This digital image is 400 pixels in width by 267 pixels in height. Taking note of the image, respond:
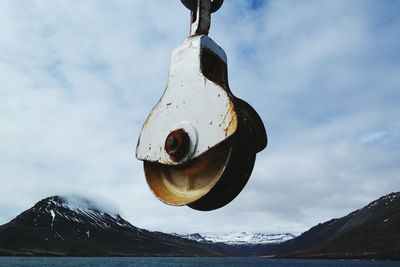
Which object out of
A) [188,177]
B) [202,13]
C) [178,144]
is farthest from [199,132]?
[202,13]

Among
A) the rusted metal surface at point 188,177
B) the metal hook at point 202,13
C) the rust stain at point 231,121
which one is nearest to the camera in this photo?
the rust stain at point 231,121

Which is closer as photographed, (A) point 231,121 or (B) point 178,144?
(A) point 231,121

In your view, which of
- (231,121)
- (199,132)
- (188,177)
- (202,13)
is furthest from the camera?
(202,13)

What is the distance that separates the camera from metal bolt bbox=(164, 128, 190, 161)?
2234 millimetres

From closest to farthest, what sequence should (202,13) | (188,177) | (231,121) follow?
1. (231,121)
2. (188,177)
3. (202,13)

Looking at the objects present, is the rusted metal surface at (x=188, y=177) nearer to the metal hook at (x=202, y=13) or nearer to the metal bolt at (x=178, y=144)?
the metal bolt at (x=178, y=144)

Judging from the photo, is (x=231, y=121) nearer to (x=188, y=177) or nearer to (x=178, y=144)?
(x=178, y=144)

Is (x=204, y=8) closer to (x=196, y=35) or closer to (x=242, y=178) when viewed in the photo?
(x=196, y=35)

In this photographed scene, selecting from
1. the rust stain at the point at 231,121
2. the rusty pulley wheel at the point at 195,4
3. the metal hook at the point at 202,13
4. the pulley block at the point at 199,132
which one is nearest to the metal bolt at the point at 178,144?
the pulley block at the point at 199,132

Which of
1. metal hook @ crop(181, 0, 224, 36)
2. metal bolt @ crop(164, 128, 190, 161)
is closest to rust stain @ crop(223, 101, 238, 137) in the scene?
metal bolt @ crop(164, 128, 190, 161)

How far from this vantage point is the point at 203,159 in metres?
2.31

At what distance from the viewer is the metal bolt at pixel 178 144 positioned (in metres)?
2.23

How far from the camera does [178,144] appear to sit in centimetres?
224

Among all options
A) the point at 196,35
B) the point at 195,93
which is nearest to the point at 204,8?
the point at 196,35
